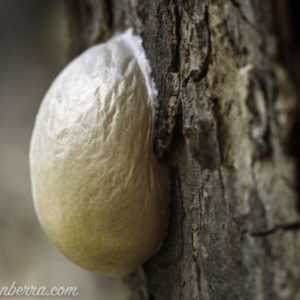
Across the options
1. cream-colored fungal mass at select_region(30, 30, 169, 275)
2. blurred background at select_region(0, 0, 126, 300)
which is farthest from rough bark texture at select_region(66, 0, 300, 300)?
blurred background at select_region(0, 0, 126, 300)

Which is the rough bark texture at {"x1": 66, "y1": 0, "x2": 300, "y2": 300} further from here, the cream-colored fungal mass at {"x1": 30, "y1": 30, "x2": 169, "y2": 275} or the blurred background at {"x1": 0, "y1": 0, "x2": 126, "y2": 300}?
the blurred background at {"x1": 0, "y1": 0, "x2": 126, "y2": 300}

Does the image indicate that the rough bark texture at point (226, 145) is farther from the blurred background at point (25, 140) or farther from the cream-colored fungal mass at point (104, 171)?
the blurred background at point (25, 140)

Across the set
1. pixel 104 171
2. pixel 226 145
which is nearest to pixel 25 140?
pixel 104 171

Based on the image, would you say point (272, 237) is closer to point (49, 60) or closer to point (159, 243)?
point (159, 243)

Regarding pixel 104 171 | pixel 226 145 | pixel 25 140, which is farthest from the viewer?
pixel 25 140

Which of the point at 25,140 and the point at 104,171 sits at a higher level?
the point at 104,171

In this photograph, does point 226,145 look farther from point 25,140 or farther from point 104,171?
point 25,140
